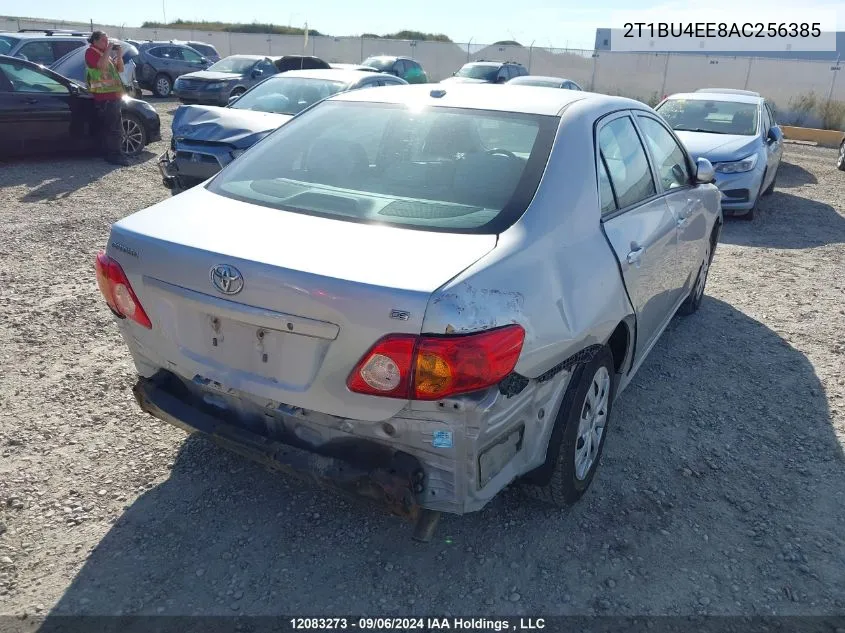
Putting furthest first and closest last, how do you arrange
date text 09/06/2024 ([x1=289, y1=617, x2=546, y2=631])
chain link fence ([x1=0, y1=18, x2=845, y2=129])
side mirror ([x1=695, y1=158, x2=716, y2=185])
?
chain link fence ([x1=0, y1=18, x2=845, y2=129]) < side mirror ([x1=695, y1=158, x2=716, y2=185]) < date text 09/06/2024 ([x1=289, y1=617, x2=546, y2=631])

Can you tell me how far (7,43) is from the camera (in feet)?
43.5

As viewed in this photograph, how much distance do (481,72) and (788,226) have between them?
13401 millimetres

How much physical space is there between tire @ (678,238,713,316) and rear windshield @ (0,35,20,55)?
528 inches

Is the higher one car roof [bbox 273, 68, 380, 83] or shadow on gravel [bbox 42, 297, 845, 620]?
car roof [bbox 273, 68, 380, 83]

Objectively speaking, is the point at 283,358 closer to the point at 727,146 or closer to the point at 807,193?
the point at 727,146

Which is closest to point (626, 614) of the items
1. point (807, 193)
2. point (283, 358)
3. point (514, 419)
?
point (514, 419)

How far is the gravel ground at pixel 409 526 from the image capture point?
2600mm

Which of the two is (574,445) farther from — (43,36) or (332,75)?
(43,36)

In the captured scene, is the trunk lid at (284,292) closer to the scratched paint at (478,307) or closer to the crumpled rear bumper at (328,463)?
the scratched paint at (478,307)

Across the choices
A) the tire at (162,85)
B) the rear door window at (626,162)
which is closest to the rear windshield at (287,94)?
the rear door window at (626,162)

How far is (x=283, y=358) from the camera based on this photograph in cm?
232

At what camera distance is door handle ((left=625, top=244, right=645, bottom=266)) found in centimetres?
315

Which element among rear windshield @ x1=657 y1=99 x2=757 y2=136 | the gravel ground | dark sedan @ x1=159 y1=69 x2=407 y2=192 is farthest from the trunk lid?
rear windshield @ x1=657 y1=99 x2=757 y2=136

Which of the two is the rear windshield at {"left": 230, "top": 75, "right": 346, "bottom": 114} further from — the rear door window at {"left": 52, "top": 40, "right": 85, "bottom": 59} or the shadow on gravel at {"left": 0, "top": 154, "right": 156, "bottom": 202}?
the rear door window at {"left": 52, "top": 40, "right": 85, "bottom": 59}
